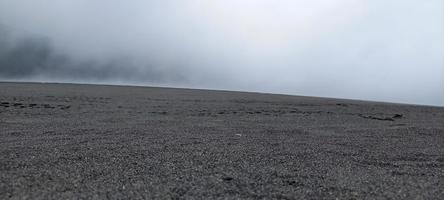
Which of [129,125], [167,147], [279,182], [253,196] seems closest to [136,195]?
[253,196]

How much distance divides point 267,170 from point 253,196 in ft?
5.00

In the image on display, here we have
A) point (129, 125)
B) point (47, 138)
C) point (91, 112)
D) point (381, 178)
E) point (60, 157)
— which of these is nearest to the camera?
point (381, 178)

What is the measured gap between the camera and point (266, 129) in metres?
12.9

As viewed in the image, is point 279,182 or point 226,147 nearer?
point 279,182

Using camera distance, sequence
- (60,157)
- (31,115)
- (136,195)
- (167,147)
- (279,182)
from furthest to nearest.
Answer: (31,115), (167,147), (60,157), (279,182), (136,195)

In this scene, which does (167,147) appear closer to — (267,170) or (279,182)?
(267,170)

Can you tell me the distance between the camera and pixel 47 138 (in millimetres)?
10070

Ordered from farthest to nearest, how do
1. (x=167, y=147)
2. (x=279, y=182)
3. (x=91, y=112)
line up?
(x=91, y=112) < (x=167, y=147) < (x=279, y=182)

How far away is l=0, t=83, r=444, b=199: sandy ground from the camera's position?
596 centimetres

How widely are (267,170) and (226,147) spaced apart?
7.23ft

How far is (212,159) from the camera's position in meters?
7.97

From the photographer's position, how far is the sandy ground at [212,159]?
235 inches

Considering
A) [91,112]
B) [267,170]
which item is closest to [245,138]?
[267,170]

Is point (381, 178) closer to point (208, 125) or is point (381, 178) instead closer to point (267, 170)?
point (267, 170)
